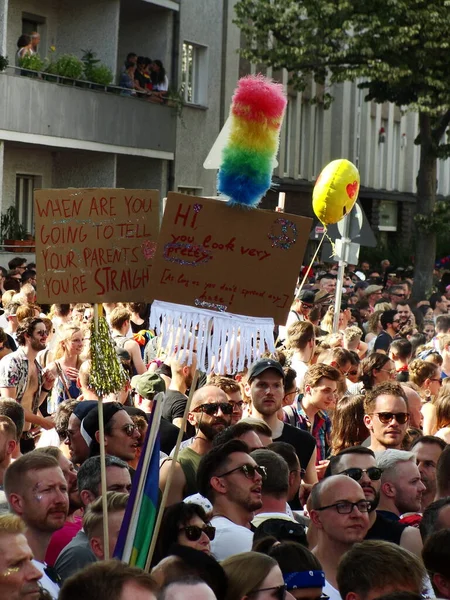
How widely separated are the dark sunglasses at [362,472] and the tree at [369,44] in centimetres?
2182

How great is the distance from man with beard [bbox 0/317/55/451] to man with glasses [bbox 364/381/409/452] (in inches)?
97.3

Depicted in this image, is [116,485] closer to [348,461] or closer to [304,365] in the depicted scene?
[348,461]

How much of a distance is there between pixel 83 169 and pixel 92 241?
21657 millimetres

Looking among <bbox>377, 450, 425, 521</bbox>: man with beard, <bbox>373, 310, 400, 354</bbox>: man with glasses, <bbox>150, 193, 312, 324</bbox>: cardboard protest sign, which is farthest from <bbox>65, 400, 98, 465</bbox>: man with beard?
<bbox>373, 310, 400, 354</bbox>: man with glasses

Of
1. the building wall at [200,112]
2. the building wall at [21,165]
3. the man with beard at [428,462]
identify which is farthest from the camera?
the building wall at [200,112]

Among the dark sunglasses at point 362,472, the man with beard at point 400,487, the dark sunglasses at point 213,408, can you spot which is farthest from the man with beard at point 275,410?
the dark sunglasses at point 362,472

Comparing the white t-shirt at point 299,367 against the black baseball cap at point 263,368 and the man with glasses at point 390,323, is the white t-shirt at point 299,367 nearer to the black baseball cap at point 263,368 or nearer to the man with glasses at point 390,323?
the black baseball cap at point 263,368

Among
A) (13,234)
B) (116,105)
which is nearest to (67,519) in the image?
(13,234)

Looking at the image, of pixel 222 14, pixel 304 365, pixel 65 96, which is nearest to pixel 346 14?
pixel 222 14

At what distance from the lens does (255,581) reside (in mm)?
5090

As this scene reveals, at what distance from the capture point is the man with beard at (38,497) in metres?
6.11

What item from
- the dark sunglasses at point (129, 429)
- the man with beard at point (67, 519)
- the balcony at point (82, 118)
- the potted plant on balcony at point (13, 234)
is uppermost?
the balcony at point (82, 118)

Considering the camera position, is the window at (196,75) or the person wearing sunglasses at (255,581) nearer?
the person wearing sunglasses at (255,581)

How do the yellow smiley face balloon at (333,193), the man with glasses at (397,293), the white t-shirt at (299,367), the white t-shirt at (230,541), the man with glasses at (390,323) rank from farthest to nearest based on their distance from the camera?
the man with glasses at (397,293), the man with glasses at (390,323), the yellow smiley face balloon at (333,193), the white t-shirt at (299,367), the white t-shirt at (230,541)
